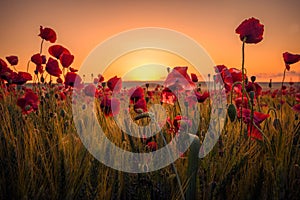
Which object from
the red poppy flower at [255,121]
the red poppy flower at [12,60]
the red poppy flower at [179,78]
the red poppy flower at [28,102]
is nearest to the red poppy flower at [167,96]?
the red poppy flower at [179,78]

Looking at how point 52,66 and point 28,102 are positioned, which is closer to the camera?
point 28,102

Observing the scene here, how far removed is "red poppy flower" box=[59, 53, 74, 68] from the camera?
7.27 feet

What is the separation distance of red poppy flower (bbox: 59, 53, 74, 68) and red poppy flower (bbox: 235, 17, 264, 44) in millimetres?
1173

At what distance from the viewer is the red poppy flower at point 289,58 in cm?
218

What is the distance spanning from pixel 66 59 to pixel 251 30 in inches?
50.2

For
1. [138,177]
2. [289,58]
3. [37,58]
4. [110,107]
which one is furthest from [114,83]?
[289,58]

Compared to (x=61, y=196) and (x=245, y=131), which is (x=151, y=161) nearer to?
(x=61, y=196)

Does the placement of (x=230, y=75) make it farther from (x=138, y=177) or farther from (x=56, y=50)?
(x=56, y=50)

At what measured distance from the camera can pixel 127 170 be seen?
1244mm

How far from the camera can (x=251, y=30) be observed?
159 cm

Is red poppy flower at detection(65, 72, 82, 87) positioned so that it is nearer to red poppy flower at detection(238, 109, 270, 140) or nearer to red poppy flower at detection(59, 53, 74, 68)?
red poppy flower at detection(59, 53, 74, 68)

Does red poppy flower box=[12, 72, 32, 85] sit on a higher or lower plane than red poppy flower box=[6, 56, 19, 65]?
lower

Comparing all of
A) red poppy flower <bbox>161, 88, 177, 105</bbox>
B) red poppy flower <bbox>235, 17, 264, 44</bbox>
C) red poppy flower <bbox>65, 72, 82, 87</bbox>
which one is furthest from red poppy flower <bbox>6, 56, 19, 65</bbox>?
red poppy flower <bbox>235, 17, 264, 44</bbox>

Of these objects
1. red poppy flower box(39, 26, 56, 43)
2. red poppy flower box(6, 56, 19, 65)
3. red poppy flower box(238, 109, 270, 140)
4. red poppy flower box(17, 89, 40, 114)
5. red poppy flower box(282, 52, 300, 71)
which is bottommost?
red poppy flower box(238, 109, 270, 140)
